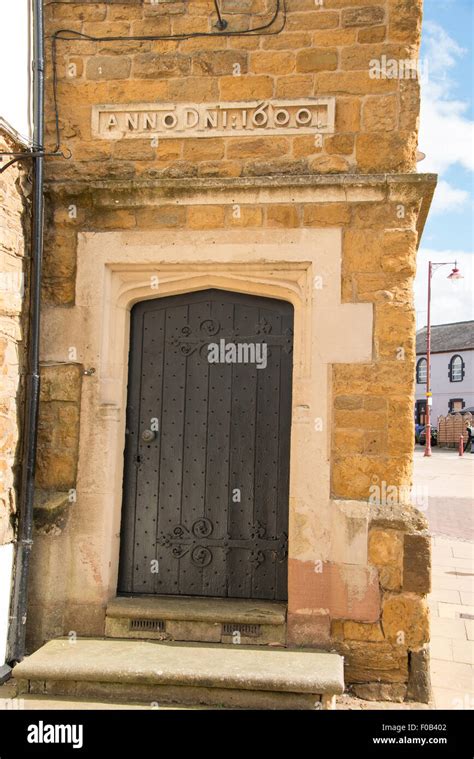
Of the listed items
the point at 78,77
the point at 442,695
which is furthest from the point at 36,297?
the point at 442,695

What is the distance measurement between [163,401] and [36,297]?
1.11 meters

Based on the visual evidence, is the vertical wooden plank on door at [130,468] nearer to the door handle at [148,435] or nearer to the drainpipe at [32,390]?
the door handle at [148,435]

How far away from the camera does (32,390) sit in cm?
434

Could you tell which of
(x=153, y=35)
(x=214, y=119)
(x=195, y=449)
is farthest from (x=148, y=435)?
(x=153, y=35)

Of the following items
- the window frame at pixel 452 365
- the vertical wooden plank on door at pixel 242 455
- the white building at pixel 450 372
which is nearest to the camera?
the vertical wooden plank on door at pixel 242 455

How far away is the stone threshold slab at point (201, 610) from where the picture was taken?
419 centimetres

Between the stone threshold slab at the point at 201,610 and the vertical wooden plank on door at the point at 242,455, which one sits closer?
the stone threshold slab at the point at 201,610

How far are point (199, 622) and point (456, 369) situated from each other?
4395cm

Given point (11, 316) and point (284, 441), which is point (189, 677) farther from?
point (11, 316)

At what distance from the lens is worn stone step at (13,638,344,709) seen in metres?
3.63

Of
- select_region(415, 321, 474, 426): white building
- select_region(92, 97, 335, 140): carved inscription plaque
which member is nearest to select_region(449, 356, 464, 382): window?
select_region(415, 321, 474, 426): white building

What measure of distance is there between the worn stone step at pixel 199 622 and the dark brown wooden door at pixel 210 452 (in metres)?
0.23

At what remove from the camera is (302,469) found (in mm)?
4293

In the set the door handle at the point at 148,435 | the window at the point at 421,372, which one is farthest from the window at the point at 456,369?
the door handle at the point at 148,435
